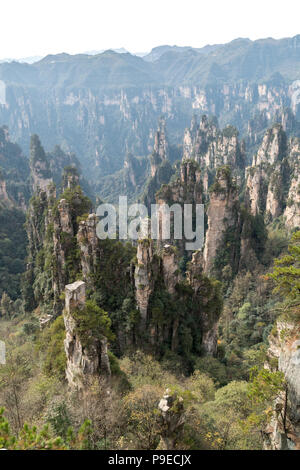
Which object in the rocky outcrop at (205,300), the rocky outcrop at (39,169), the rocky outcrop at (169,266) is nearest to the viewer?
the rocky outcrop at (169,266)

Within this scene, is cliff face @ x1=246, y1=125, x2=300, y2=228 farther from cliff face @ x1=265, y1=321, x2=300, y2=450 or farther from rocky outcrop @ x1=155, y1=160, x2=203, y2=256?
cliff face @ x1=265, y1=321, x2=300, y2=450

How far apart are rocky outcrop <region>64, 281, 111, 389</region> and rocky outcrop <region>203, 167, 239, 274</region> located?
40536mm

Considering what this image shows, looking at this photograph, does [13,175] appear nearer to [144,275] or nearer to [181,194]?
[181,194]

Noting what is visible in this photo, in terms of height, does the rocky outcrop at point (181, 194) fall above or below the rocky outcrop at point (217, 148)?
below

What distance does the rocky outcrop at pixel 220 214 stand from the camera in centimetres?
6028

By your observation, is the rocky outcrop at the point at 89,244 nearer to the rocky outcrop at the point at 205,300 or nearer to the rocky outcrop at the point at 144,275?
the rocky outcrop at the point at 144,275

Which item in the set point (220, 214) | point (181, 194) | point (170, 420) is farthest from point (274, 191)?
point (170, 420)

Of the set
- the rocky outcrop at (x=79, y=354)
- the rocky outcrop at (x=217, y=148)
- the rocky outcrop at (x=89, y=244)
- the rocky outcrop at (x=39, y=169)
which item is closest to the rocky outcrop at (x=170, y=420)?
the rocky outcrop at (x=79, y=354)

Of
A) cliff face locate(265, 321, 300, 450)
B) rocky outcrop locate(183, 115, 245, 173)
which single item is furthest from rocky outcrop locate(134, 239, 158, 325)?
rocky outcrop locate(183, 115, 245, 173)

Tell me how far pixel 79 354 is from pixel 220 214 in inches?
1709

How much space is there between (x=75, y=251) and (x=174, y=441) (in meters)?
28.9

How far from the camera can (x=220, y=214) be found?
200 ft

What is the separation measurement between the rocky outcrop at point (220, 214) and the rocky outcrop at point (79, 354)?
40536mm
